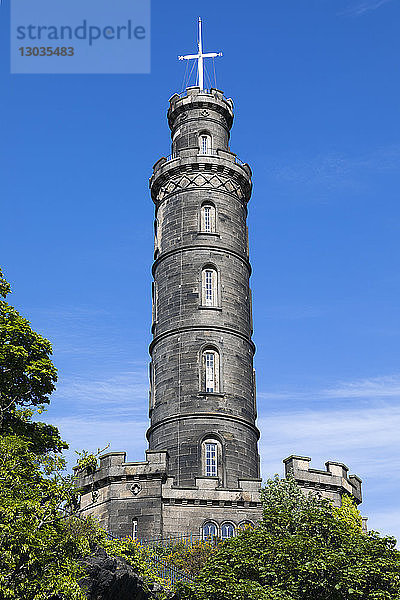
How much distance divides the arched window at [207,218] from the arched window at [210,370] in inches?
257

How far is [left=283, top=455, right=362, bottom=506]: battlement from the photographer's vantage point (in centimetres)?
3456

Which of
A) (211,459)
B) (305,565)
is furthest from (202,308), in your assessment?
(305,565)

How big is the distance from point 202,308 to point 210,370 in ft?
10.0

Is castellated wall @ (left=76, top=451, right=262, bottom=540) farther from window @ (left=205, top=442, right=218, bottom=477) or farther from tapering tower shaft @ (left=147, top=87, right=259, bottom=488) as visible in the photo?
window @ (left=205, top=442, right=218, bottom=477)

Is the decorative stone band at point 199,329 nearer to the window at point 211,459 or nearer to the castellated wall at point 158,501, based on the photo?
the window at point 211,459

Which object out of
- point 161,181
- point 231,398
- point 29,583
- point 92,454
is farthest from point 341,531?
point 161,181

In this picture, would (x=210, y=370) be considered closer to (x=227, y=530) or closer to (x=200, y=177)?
(x=227, y=530)

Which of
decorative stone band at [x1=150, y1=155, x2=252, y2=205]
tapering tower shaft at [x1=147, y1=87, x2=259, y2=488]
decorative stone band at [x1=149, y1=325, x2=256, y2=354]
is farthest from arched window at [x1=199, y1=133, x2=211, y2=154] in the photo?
decorative stone band at [x1=149, y1=325, x2=256, y2=354]

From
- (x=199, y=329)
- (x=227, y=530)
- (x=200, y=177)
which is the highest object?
(x=200, y=177)

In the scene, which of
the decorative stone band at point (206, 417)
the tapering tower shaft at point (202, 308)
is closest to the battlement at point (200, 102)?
the tapering tower shaft at point (202, 308)

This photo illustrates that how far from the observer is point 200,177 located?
139 ft

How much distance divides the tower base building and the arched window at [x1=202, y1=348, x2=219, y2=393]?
47 millimetres

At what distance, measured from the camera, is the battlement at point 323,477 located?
34559 mm

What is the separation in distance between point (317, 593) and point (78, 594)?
24.2ft
